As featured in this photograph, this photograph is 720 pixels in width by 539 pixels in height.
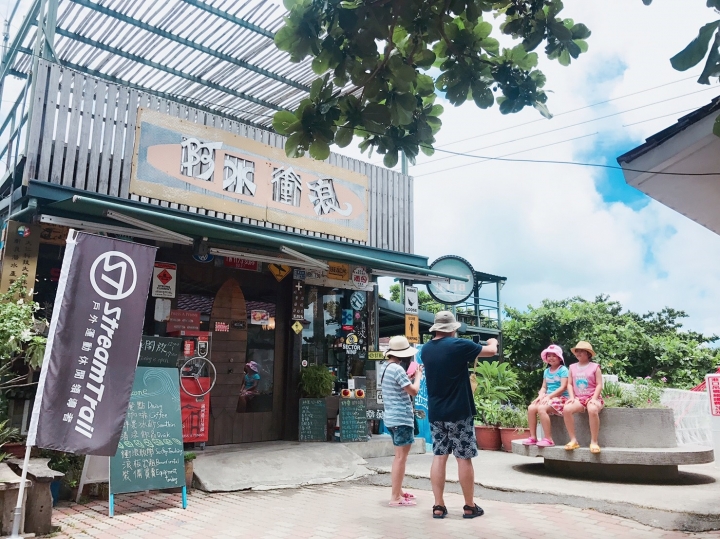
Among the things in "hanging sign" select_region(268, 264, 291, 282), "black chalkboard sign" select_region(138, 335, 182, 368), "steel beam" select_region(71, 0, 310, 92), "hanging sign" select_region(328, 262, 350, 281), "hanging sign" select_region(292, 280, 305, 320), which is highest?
"steel beam" select_region(71, 0, 310, 92)

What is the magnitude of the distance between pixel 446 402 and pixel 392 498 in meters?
1.30

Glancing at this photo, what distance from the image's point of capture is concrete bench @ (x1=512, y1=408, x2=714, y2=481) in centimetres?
637

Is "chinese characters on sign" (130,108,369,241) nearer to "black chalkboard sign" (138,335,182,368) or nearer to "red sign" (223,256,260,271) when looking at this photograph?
"red sign" (223,256,260,271)

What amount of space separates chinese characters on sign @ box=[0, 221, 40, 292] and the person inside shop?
10.8ft

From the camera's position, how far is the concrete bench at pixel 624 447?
6367 millimetres

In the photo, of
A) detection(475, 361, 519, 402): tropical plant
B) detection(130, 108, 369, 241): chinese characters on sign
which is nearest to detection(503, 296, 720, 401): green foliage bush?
detection(475, 361, 519, 402): tropical plant

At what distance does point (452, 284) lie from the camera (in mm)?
11789

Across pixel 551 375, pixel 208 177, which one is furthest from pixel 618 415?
pixel 208 177

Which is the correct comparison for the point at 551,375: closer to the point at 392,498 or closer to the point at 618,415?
the point at 618,415

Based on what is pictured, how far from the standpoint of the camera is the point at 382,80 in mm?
3713

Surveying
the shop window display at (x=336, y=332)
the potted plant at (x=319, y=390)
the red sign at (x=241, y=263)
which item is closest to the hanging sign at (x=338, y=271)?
the shop window display at (x=336, y=332)

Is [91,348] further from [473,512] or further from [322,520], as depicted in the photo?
[473,512]

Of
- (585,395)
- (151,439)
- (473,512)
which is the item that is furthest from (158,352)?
(585,395)

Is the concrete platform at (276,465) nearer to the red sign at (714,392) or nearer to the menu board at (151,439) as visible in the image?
the menu board at (151,439)
